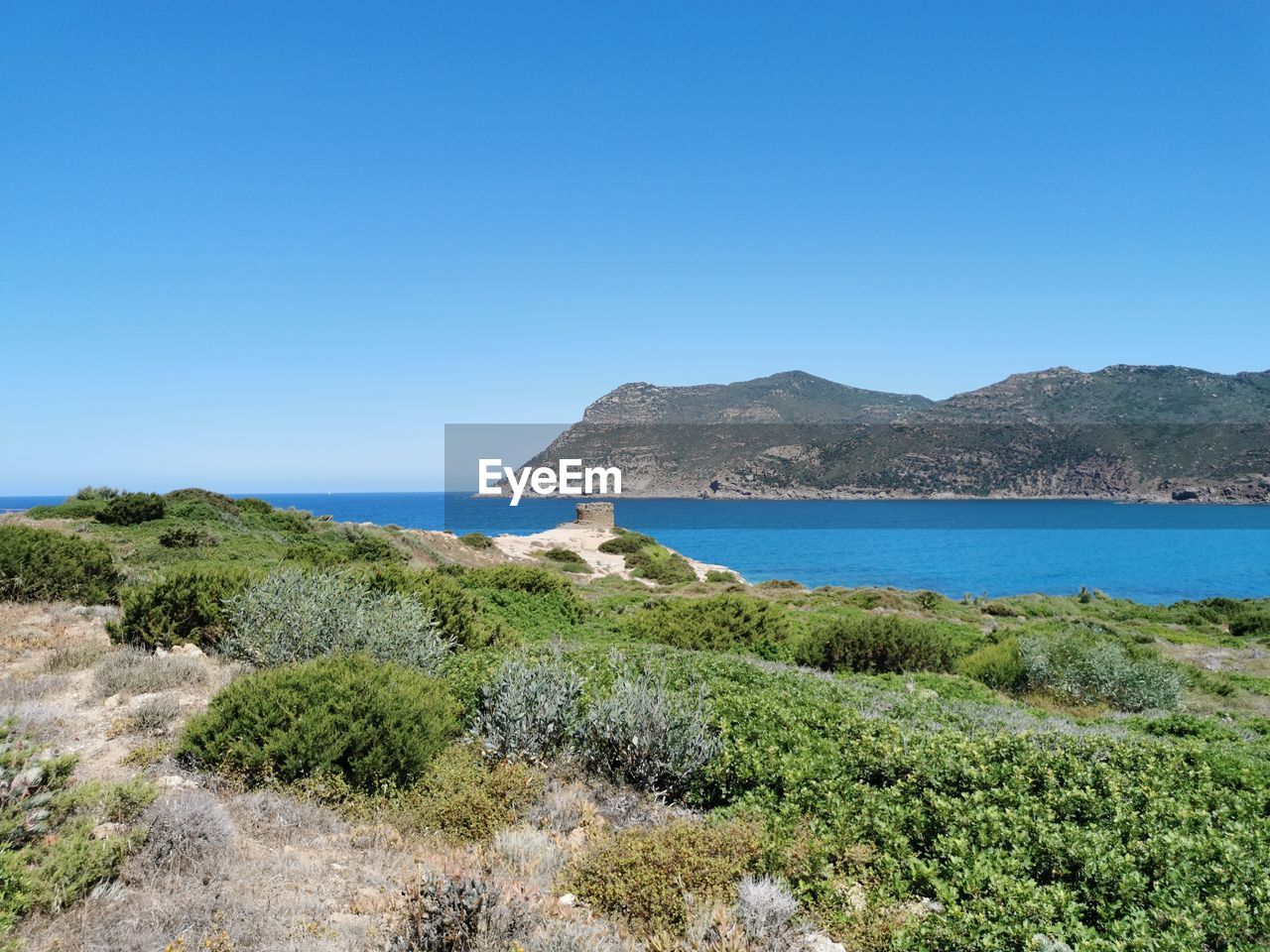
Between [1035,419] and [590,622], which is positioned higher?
[1035,419]

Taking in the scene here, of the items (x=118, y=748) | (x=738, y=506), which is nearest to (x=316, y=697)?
(x=118, y=748)

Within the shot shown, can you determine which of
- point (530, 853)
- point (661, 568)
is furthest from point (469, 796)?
point (661, 568)

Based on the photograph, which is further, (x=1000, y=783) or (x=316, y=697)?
(x=316, y=697)

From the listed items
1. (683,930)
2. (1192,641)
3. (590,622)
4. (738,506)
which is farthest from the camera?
(738,506)

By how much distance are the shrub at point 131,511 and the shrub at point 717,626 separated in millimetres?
18465

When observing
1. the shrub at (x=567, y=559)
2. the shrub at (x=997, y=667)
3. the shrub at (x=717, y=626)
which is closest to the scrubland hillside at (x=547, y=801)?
the shrub at (x=997, y=667)

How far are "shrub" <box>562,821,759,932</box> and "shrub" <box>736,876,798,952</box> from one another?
0.14 meters

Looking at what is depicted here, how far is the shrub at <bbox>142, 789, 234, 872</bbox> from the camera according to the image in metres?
3.63

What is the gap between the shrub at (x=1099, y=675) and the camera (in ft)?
37.8

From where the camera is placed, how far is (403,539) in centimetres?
3262

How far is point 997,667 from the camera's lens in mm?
12711

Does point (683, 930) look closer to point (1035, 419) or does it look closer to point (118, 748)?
point (118, 748)

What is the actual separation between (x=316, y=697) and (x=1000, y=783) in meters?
5.09

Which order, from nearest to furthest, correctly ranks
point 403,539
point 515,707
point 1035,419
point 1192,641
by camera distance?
point 515,707 → point 1192,641 → point 403,539 → point 1035,419
